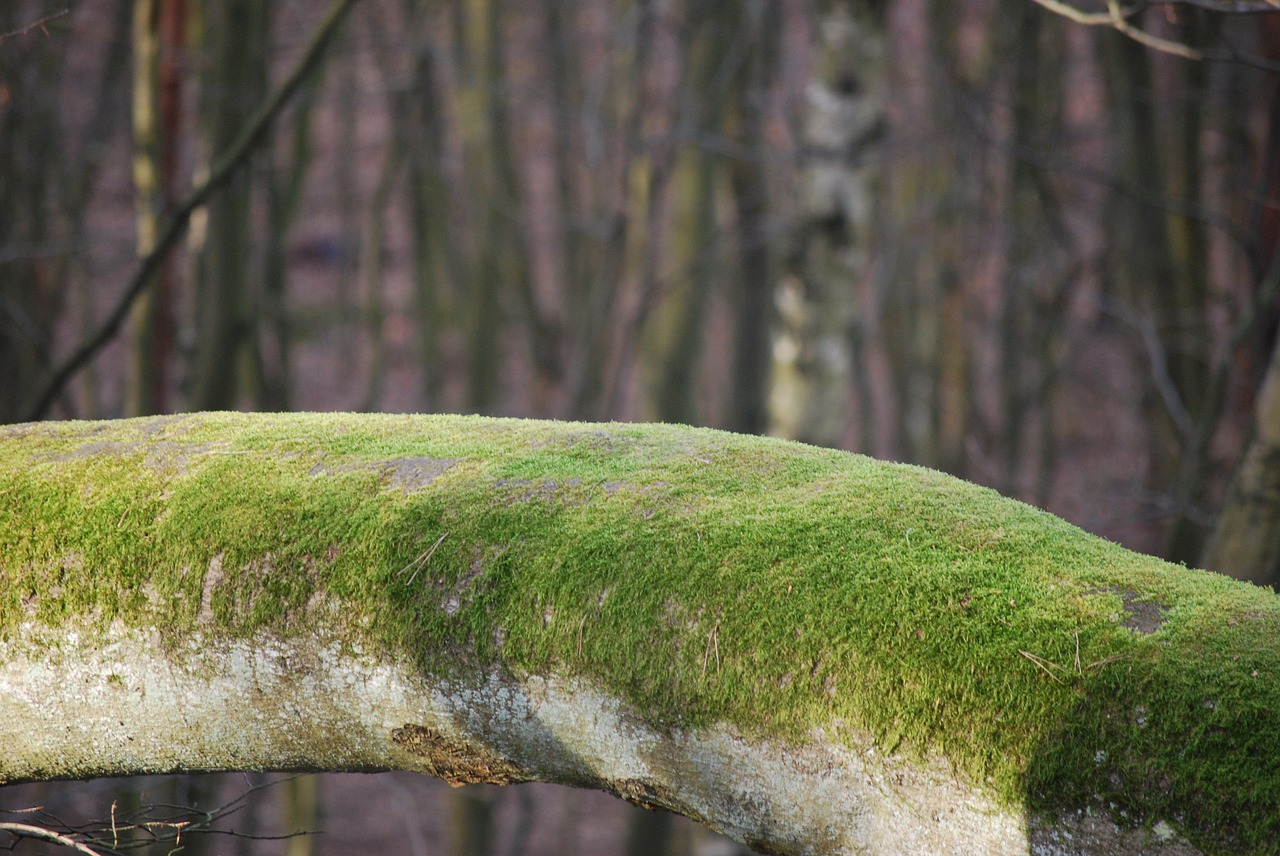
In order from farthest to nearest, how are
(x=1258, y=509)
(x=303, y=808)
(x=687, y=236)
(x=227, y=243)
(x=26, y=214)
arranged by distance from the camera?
(x=687, y=236)
(x=303, y=808)
(x=26, y=214)
(x=227, y=243)
(x=1258, y=509)

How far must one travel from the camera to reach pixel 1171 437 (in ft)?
17.6

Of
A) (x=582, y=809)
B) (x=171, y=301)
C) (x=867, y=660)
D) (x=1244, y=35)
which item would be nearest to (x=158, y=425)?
(x=867, y=660)

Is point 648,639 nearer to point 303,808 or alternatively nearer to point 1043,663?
point 1043,663

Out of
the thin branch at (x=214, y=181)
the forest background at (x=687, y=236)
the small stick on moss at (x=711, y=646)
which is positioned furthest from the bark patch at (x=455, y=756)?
the thin branch at (x=214, y=181)

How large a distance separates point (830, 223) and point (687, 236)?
5.42ft

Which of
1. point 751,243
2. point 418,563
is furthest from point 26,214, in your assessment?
point 418,563

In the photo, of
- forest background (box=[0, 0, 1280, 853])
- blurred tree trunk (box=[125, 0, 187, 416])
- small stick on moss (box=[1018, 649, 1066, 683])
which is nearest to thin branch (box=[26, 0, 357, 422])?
forest background (box=[0, 0, 1280, 853])

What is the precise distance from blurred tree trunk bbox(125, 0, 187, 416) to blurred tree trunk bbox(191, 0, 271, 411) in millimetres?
273

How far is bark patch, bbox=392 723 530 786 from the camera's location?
5.64 feet

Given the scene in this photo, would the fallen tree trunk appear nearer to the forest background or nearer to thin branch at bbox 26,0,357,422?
the forest background

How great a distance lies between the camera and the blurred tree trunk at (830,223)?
21.0 ft

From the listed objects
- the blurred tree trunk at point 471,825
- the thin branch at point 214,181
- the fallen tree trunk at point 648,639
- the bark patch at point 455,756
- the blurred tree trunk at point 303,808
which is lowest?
the blurred tree trunk at point 471,825

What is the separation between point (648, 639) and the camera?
62.1 inches

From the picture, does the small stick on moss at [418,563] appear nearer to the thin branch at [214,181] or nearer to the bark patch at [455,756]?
the bark patch at [455,756]
